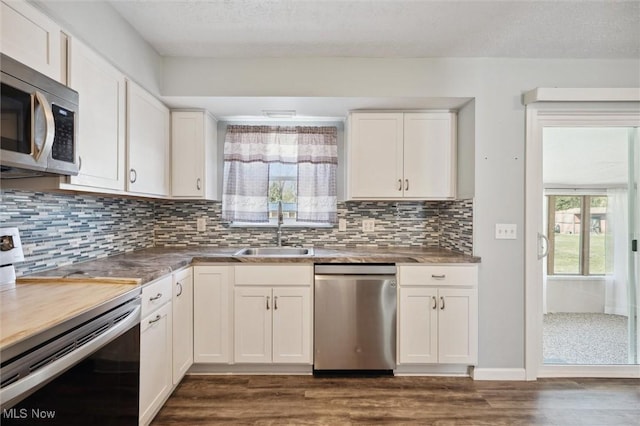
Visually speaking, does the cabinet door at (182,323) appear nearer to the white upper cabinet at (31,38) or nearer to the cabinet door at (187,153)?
the cabinet door at (187,153)

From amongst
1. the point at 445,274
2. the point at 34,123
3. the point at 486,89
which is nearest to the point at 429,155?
the point at 486,89

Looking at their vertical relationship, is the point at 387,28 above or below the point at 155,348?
above

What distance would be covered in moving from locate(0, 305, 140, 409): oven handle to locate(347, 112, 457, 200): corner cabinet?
6.47 ft

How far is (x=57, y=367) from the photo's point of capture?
43.5 inches

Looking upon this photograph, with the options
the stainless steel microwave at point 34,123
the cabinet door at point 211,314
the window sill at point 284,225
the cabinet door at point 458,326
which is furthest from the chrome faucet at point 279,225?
the stainless steel microwave at point 34,123

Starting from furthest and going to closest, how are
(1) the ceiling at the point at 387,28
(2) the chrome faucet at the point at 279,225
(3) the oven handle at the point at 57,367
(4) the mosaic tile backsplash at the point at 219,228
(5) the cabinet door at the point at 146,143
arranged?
1. (2) the chrome faucet at the point at 279,225
2. (4) the mosaic tile backsplash at the point at 219,228
3. (5) the cabinet door at the point at 146,143
4. (1) the ceiling at the point at 387,28
5. (3) the oven handle at the point at 57,367

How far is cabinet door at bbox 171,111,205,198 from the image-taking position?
2756mm

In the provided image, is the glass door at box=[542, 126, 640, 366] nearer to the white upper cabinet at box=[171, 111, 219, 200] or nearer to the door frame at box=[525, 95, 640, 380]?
the door frame at box=[525, 95, 640, 380]

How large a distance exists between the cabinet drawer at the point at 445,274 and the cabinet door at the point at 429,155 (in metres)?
0.61

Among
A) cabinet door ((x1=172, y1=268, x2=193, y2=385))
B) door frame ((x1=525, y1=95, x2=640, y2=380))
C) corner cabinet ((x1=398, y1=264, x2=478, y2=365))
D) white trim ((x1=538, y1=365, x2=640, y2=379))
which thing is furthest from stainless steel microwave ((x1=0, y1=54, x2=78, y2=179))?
white trim ((x1=538, y1=365, x2=640, y2=379))

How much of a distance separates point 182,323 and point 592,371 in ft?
9.99

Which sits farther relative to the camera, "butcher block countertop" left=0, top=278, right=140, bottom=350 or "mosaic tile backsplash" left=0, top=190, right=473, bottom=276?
"mosaic tile backsplash" left=0, top=190, right=473, bottom=276

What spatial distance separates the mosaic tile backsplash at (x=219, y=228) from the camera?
2273 mm

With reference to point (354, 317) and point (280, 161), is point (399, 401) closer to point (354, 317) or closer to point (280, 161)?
point (354, 317)
